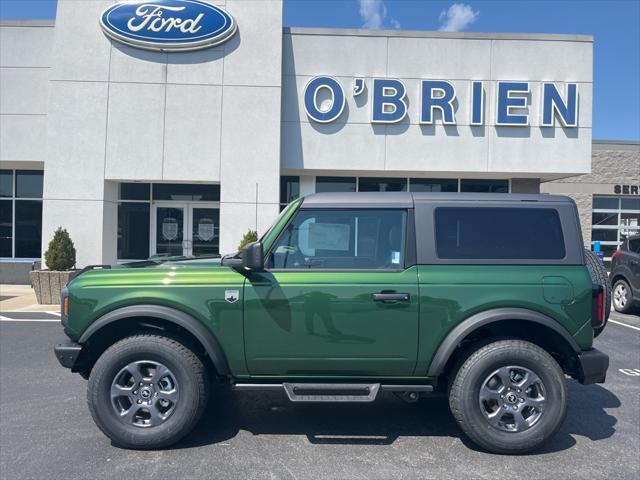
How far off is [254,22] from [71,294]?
10224mm

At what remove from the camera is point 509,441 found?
134 inches

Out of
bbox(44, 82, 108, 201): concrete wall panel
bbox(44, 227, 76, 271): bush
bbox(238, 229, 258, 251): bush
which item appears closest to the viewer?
bbox(44, 227, 76, 271): bush

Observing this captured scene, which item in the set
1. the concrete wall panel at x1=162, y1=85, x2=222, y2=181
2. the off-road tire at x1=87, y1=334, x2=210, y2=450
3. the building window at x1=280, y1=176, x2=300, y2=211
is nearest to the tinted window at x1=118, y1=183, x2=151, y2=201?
the concrete wall panel at x1=162, y1=85, x2=222, y2=181

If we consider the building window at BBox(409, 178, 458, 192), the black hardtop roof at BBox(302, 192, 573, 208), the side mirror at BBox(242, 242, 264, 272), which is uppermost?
the building window at BBox(409, 178, 458, 192)

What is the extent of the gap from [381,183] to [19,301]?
9723 mm

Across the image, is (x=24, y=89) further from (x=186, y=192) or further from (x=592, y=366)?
(x=592, y=366)

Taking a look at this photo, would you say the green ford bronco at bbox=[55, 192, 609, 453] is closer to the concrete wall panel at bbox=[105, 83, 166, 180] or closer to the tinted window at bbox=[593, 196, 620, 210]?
the concrete wall panel at bbox=[105, 83, 166, 180]

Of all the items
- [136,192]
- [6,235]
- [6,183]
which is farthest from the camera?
[6,183]

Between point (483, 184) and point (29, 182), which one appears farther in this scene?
point (29, 182)

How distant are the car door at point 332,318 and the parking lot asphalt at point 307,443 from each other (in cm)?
61

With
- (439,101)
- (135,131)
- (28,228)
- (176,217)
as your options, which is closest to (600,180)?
(439,101)

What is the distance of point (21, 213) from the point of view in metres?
13.6

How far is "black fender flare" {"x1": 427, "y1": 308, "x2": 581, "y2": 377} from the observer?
3.40 metres

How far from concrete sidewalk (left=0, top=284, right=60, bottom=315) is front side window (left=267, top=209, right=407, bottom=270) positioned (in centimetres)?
795
